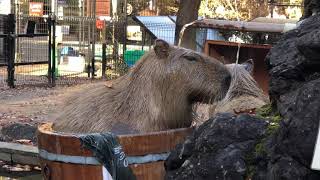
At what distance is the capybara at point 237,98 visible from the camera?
3621mm

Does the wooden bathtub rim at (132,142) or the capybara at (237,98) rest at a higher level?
the capybara at (237,98)

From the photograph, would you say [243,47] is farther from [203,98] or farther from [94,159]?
[94,159]

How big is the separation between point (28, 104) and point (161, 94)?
31.1 ft

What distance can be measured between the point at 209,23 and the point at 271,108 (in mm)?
4993

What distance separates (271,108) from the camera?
9.04 ft

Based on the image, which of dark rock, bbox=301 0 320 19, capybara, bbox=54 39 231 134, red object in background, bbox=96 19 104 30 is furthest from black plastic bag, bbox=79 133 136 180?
red object in background, bbox=96 19 104 30

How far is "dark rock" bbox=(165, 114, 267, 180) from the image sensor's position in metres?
2.26

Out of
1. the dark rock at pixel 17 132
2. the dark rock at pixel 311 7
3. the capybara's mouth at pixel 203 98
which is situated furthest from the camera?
the dark rock at pixel 17 132

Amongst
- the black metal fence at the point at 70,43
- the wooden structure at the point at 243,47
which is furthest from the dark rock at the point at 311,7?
the black metal fence at the point at 70,43

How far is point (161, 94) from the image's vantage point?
138 inches

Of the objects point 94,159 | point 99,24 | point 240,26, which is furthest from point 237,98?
point 99,24

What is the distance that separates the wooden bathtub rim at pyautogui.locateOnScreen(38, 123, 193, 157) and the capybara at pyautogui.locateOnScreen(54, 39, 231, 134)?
0.11 metres

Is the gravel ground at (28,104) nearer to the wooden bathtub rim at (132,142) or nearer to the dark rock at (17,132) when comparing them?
the dark rock at (17,132)

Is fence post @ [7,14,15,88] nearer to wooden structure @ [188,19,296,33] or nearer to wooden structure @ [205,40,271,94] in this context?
wooden structure @ [205,40,271,94]
